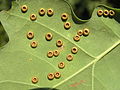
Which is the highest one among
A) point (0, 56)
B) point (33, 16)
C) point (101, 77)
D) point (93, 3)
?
point (33, 16)

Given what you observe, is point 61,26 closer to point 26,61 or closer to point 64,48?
point 64,48

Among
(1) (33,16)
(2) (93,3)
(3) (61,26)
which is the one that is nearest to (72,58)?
(3) (61,26)

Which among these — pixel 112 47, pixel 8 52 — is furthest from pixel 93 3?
pixel 8 52

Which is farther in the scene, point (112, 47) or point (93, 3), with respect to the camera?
point (93, 3)

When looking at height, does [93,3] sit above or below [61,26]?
below

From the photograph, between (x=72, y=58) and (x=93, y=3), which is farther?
(x=93, y=3)

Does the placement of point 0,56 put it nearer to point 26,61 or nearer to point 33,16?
point 26,61
